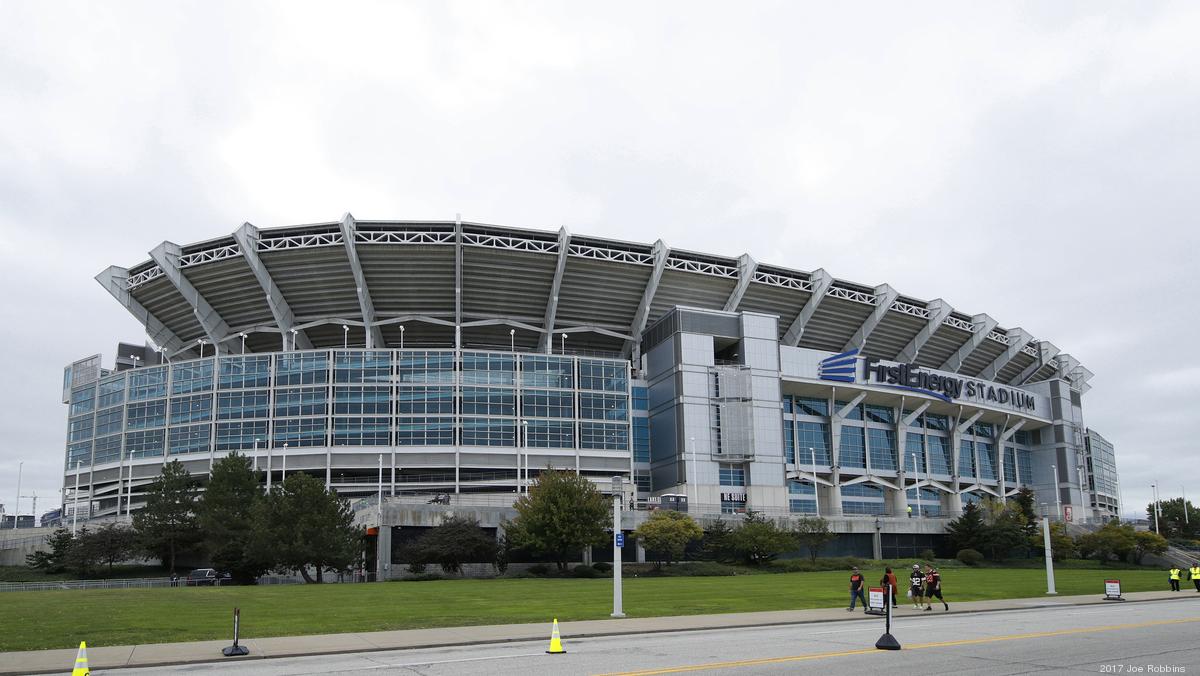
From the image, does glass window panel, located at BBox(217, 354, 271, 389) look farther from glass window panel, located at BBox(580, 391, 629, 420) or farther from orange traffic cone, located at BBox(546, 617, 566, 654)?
orange traffic cone, located at BBox(546, 617, 566, 654)

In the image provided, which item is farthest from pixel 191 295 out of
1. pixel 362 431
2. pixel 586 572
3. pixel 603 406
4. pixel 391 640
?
pixel 391 640

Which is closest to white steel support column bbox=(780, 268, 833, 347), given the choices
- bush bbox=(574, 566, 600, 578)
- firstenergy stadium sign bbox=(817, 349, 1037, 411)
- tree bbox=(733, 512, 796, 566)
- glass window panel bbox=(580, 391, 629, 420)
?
firstenergy stadium sign bbox=(817, 349, 1037, 411)

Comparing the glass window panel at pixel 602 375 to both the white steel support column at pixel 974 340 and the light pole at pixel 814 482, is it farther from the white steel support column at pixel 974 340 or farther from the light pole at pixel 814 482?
the white steel support column at pixel 974 340

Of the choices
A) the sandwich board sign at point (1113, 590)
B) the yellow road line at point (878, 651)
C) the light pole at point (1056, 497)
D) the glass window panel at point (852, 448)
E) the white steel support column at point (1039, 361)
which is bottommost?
the sandwich board sign at point (1113, 590)

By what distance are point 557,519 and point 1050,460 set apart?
290ft

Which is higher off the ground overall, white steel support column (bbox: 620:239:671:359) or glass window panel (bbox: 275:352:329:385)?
white steel support column (bbox: 620:239:671:359)

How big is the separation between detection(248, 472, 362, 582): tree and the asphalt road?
31686 millimetres

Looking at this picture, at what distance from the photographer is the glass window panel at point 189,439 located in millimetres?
91312

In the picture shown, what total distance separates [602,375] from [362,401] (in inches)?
931

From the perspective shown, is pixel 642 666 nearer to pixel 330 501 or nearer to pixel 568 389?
pixel 330 501

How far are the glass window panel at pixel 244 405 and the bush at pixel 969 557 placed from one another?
6450cm

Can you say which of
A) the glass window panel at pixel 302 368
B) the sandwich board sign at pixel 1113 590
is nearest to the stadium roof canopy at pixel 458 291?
the glass window panel at pixel 302 368

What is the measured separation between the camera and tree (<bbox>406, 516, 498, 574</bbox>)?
59.7 m

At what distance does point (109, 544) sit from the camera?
63.8m
